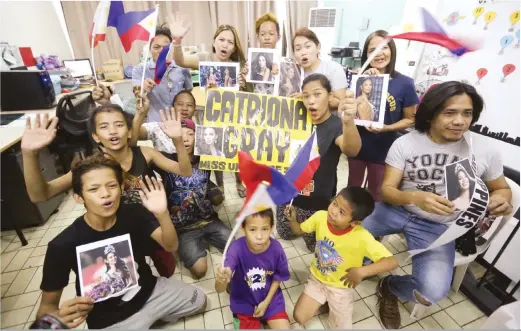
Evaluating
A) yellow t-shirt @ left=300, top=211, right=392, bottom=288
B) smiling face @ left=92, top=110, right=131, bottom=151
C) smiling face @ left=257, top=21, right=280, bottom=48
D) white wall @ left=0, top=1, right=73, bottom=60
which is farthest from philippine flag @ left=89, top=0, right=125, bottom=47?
white wall @ left=0, top=1, right=73, bottom=60

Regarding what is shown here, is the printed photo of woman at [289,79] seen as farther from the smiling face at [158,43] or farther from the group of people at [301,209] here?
the smiling face at [158,43]

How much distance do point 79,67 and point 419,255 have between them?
5.16 metres

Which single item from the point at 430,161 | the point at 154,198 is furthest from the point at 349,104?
the point at 154,198

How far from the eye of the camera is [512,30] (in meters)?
1.97

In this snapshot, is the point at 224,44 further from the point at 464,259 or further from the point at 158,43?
the point at 464,259

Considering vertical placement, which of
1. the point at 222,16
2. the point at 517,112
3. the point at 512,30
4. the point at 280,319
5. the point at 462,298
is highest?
the point at 222,16

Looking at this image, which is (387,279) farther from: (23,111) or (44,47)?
(44,47)

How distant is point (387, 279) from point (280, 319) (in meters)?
0.70

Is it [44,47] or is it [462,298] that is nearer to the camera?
[462,298]

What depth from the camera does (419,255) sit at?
149 centimetres

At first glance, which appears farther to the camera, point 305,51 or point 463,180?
point 305,51

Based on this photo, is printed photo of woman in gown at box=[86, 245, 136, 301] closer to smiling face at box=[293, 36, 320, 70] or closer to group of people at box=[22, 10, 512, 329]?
group of people at box=[22, 10, 512, 329]

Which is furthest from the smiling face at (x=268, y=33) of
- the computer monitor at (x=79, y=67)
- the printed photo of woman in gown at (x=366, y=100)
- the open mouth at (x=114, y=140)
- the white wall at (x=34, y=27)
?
the computer monitor at (x=79, y=67)

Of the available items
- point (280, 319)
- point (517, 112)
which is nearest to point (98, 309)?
point (280, 319)
